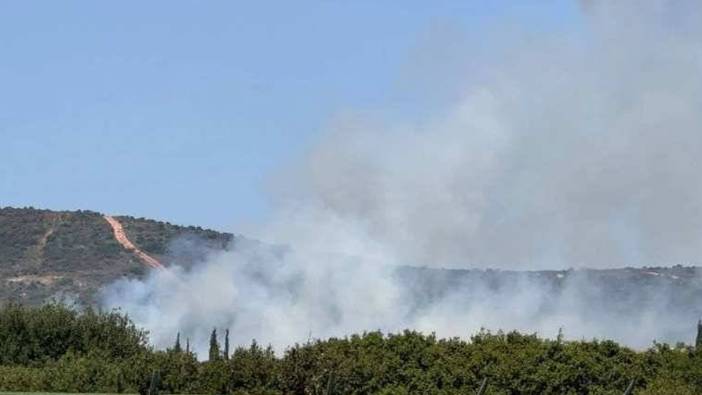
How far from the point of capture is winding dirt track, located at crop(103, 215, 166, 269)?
481 ft

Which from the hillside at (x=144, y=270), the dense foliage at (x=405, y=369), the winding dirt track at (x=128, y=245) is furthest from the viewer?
the winding dirt track at (x=128, y=245)

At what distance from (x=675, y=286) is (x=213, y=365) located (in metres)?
113

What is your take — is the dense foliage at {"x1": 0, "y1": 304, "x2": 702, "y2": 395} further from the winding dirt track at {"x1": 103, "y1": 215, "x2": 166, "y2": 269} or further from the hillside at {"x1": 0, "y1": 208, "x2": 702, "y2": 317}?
the winding dirt track at {"x1": 103, "y1": 215, "x2": 166, "y2": 269}

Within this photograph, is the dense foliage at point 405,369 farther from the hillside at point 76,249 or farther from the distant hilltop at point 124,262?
the distant hilltop at point 124,262

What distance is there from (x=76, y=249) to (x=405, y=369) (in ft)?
336

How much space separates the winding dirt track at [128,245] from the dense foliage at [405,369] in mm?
93232

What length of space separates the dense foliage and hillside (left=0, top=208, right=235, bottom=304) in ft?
254

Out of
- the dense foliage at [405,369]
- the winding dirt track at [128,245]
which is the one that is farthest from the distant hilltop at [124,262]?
the dense foliage at [405,369]

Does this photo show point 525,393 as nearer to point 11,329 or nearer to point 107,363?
point 107,363

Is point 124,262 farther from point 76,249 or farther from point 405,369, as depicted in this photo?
point 405,369

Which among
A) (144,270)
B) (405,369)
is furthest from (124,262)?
(405,369)

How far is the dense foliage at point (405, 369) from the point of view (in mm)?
48094

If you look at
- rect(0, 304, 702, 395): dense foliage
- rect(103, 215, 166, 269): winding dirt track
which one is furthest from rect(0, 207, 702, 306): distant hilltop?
rect(0, 304, 702, 395): dense foliage

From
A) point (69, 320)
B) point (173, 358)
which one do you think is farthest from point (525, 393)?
point (69, 320)
